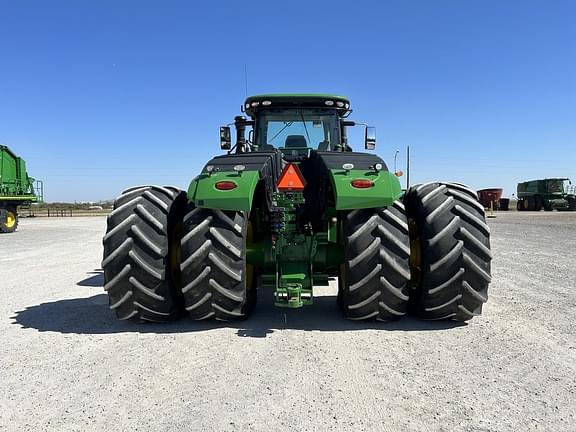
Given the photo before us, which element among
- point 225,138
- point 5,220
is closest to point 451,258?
point 225,138

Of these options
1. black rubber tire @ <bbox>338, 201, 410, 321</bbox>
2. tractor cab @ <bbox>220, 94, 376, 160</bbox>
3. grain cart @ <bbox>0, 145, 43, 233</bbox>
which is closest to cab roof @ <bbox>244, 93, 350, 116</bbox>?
tractor cab @ <bbox>220, 94, 376, 160</bbox>

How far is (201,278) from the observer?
4000 mm

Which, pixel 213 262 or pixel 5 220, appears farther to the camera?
pixel 5 220

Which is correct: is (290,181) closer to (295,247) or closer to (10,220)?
(295,247)

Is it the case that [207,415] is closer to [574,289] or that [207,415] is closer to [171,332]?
[171,332]

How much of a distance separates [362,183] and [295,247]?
949 mm

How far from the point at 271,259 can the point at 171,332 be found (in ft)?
3.88

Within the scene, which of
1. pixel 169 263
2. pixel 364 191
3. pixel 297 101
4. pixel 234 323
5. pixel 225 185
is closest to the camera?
pixel 364 191

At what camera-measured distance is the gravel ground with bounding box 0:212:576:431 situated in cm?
255

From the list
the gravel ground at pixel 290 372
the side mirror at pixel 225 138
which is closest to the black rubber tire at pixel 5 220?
the gravel ground at pixel 290 372

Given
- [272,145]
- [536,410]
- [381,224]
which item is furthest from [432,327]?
[272,145]

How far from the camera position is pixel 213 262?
157 inches

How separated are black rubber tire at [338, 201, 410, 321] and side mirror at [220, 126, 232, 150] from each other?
10.0 feet

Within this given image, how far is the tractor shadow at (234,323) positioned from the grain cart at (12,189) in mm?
17513
